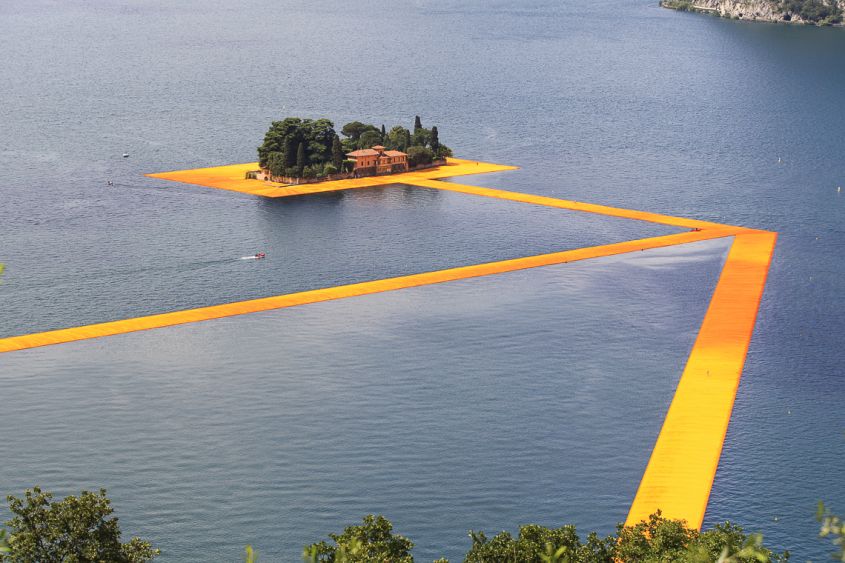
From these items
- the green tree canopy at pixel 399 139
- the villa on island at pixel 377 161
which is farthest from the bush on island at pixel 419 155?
the green tree canopy at pixel 399 139

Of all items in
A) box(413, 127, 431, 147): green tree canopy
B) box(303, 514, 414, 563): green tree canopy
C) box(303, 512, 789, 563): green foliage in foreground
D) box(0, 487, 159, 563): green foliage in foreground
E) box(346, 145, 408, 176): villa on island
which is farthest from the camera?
box(413, 127, 431, 147): green tree canopy

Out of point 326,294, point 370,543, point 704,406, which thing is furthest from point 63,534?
point 326,294

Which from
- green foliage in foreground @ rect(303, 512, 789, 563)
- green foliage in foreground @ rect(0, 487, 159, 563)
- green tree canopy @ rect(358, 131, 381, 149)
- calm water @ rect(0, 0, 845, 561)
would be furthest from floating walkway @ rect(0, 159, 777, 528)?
green foliage in foreground @ rect(0, 487, 159, 563)

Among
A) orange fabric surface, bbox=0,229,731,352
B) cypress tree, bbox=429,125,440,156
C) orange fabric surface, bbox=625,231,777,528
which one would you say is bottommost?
orange fabric surface, bbox=625,231,777,528

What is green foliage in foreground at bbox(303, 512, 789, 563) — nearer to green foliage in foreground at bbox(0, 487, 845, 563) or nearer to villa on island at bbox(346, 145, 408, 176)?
green foliage in foreground at bbox(0, 487, 845, 563)

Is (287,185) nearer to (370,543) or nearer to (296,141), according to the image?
(296,141)

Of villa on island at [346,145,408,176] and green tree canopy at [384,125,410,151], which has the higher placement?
green tree canopy at [384,125,410,151]

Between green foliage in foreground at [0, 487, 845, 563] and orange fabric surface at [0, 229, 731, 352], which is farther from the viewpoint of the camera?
orange fabric surface at [0, 229, 731, 352]
